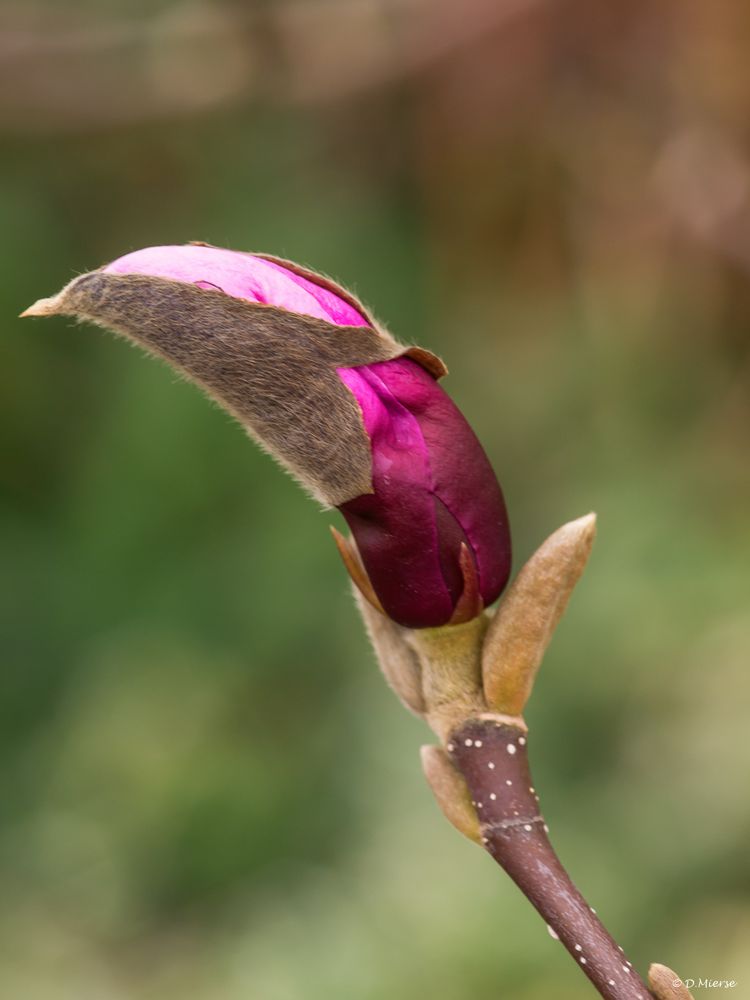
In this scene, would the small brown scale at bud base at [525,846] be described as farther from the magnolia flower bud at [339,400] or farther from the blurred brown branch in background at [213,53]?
the blurred brown branch in background at [213,53]

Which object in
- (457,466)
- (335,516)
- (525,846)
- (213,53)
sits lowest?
(335,516)

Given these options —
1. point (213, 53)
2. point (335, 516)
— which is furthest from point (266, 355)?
point (213, 53)

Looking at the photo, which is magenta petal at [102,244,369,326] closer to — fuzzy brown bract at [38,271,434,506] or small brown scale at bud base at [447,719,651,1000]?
fuzzy brown bract at [38,271,434,506]

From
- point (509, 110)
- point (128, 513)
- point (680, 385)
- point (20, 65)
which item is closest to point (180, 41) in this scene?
point (20, 65)

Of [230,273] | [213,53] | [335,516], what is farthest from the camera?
[213,53]

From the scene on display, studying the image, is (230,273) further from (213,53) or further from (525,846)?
(213,53)

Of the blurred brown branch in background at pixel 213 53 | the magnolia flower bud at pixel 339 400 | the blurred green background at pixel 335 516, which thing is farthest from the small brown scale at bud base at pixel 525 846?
the blurred brown branch in background at pixel 213 53

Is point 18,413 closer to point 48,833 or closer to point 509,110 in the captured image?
point 48,833
